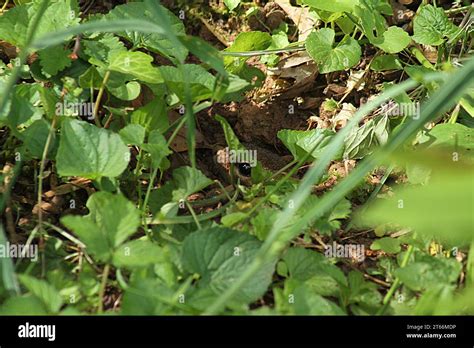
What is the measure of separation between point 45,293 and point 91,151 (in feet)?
1.37

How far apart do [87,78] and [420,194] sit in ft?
4.23

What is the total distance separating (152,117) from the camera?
182 centimetres

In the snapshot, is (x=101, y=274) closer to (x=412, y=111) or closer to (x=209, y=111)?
(x=209, y=111)

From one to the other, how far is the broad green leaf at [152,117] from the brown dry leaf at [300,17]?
0.76 metres

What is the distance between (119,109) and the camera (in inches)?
75.0

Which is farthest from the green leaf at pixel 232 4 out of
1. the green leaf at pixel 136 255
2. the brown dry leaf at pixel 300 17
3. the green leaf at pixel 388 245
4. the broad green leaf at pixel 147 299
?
the broad green leaf at pixel 147 299

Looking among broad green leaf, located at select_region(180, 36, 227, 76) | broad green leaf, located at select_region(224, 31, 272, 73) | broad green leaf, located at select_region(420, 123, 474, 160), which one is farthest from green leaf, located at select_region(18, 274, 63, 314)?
broad green leaf, located at select_region(420, 123, 474, 160)

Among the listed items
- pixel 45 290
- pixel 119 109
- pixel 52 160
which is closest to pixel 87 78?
pixel 119 109

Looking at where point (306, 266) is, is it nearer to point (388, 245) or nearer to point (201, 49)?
point (388, 245)

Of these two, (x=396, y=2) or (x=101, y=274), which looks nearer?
(x=101, y=274)

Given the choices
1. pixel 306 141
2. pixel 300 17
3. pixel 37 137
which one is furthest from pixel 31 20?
pixel 300 17

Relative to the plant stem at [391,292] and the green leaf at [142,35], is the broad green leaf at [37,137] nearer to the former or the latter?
the green leaf at [142,35]

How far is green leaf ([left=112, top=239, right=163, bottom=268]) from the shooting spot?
4.53 feet

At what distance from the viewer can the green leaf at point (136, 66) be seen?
1.81 metres
